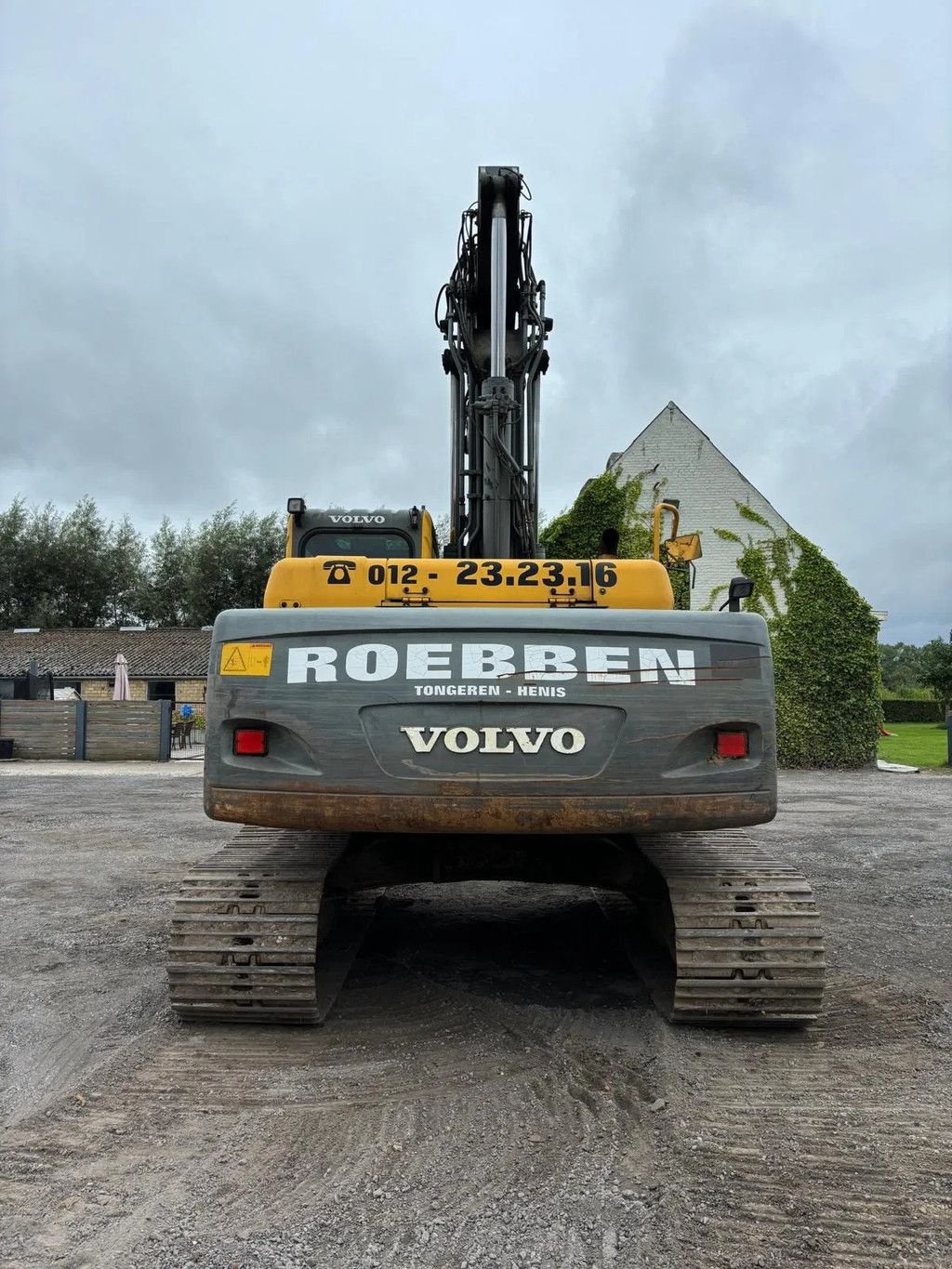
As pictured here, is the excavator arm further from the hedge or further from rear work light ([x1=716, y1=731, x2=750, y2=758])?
the hedge

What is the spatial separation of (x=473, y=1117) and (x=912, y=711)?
5414 centimetres

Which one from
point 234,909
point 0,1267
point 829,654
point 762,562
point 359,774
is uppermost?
point 762,562

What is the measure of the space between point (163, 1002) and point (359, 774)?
1.74m

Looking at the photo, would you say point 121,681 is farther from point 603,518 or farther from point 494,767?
point 494,767

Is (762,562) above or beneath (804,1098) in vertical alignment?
above

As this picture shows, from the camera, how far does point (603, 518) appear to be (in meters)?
21.6

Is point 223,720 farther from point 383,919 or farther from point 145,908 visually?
point 145,908

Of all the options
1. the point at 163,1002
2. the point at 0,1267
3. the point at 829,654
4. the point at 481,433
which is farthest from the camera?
the point at 829,654

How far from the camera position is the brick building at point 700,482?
72.2 feet

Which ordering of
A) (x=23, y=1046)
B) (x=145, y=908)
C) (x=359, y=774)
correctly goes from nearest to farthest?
(x=359, y=774), (x=23, y=1046), (x=145, y=908)

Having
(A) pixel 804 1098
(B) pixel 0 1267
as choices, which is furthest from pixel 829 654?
(B) pixel 0 1267

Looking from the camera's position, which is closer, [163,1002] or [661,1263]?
[661,1263]

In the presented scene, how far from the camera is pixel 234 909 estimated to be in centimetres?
404

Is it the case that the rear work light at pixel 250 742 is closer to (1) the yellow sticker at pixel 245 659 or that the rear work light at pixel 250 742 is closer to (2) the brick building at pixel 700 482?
(1) the yellow sticker at pixel 245 659
